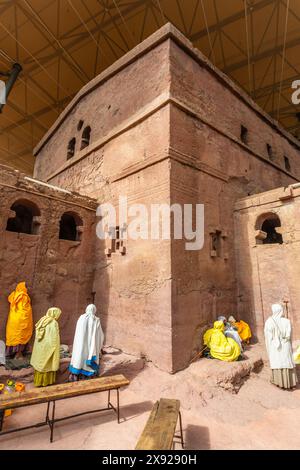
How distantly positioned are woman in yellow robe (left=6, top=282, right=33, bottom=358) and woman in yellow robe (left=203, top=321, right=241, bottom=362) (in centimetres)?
413

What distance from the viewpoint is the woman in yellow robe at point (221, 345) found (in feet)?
18.9

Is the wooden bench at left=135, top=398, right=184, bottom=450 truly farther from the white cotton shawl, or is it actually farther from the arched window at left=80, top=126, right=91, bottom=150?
the arched window at left=80, top=126, right=91, bottom=150

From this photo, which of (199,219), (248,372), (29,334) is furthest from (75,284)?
(248,372)

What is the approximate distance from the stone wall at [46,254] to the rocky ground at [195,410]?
5.67 feet

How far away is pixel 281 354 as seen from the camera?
5.30m

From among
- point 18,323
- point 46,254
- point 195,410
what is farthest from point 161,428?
point 46,254

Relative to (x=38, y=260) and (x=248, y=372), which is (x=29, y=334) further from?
(x=248, y=372)

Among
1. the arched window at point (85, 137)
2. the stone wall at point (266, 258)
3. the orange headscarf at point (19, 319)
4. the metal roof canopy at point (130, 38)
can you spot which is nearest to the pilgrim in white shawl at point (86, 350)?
the orange headscarf at point (19, 319)

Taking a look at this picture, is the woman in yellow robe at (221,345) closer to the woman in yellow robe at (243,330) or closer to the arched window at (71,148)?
the woman in yellow robe at (243,330)

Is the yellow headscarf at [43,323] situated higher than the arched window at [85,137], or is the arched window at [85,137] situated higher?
the arched window at [85,137]

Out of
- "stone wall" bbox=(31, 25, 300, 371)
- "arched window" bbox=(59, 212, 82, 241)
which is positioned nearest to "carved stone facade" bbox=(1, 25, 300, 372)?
"stone wall" bbox=(31, 25, 300, 371)
